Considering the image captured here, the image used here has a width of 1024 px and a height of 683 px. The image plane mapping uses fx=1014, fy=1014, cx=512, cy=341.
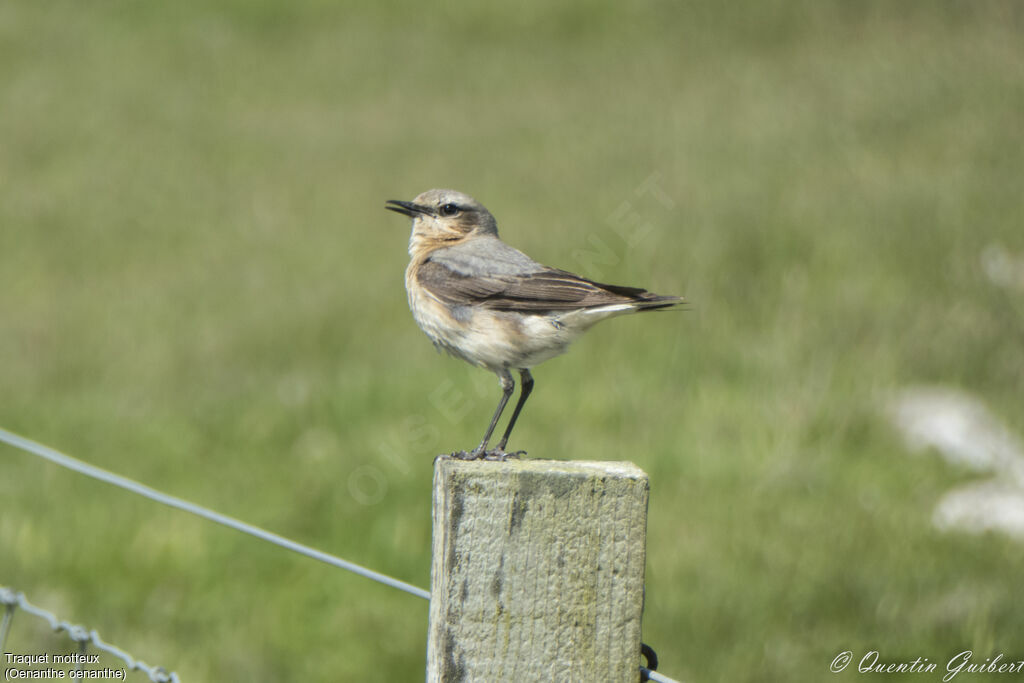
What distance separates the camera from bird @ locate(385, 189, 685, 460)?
3158mm

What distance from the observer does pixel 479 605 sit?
209 cm

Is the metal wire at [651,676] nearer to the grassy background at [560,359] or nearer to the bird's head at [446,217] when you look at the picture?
the bird's head at [446,217]

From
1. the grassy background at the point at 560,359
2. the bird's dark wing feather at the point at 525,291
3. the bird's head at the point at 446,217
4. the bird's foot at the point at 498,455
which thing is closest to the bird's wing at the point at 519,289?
the bird's dark wing feather at the point at 525,291

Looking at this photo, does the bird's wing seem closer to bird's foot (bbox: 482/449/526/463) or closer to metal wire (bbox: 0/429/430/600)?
bird's foot (bbox: 482/449/526/463)

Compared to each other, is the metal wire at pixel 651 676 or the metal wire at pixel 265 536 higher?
the metal wire at pixel 265 536

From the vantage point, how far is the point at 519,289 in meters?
3.29

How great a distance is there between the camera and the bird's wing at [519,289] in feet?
10.4

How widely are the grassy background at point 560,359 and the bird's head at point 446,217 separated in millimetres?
2448

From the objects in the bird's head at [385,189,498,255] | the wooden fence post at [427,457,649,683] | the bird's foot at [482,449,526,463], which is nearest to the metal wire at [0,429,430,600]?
the wooden fence post at [427,457,649,683]

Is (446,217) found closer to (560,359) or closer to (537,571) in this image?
(537,571)

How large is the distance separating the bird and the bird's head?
161mm

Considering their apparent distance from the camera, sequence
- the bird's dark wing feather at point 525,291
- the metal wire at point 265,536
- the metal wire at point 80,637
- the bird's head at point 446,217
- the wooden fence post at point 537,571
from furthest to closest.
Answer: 1. the bird's head at point 446,217
2. the bird's dark wing feather at point 525,291
3. the metal wire at point 80,637
4. the metal wire at point 265,536
5. the wooden fence post at point 537,571

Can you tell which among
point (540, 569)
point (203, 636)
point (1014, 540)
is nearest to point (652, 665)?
point (540, 569)

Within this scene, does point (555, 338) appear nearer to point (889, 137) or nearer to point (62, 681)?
point (62, 681)
